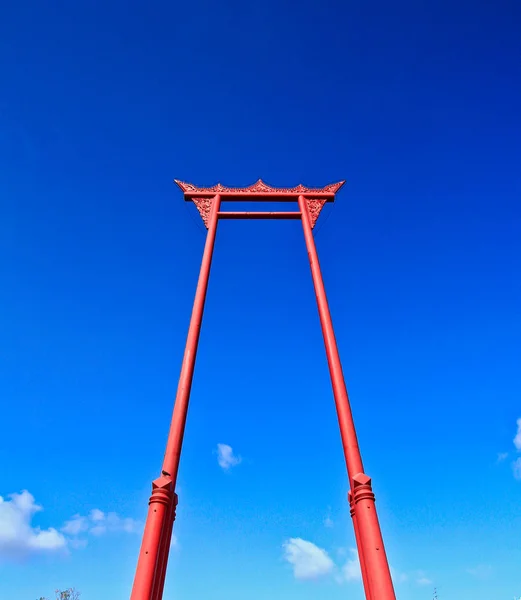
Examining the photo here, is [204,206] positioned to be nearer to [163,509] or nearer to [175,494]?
[175,494]

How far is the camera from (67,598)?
34031mm

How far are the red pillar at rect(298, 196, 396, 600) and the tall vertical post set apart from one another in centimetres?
189

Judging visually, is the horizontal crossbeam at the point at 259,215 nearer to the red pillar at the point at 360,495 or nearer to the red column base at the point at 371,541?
the red pillar at the point at 360,495

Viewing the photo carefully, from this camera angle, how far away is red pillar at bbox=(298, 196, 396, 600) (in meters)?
4.30

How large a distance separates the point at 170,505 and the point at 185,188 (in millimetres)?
Result: 6289

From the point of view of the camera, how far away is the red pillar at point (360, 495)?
14.1 feet

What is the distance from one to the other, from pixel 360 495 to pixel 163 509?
206 cm

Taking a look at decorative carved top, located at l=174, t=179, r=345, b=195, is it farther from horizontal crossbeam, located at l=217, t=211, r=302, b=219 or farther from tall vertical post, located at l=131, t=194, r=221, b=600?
tall vertical post, located at l=131, t=194, r=221, b=600

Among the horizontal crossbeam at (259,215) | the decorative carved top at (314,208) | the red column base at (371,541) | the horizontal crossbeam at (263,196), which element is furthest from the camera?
the horizontal crossbeam at (263,196)

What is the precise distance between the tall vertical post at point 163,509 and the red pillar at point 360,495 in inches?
74.6

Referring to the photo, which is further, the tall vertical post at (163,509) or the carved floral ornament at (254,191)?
the carved floral ornament at (254,191)

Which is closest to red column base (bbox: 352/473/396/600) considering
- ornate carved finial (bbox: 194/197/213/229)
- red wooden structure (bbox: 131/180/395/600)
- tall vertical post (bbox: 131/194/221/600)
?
red wooden structure (bbox: 131/180/395/600)

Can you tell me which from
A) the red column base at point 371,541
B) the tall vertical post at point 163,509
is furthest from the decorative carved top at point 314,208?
the red column base at point 371,541

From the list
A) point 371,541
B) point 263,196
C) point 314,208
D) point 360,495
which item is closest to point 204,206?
point 263,196
